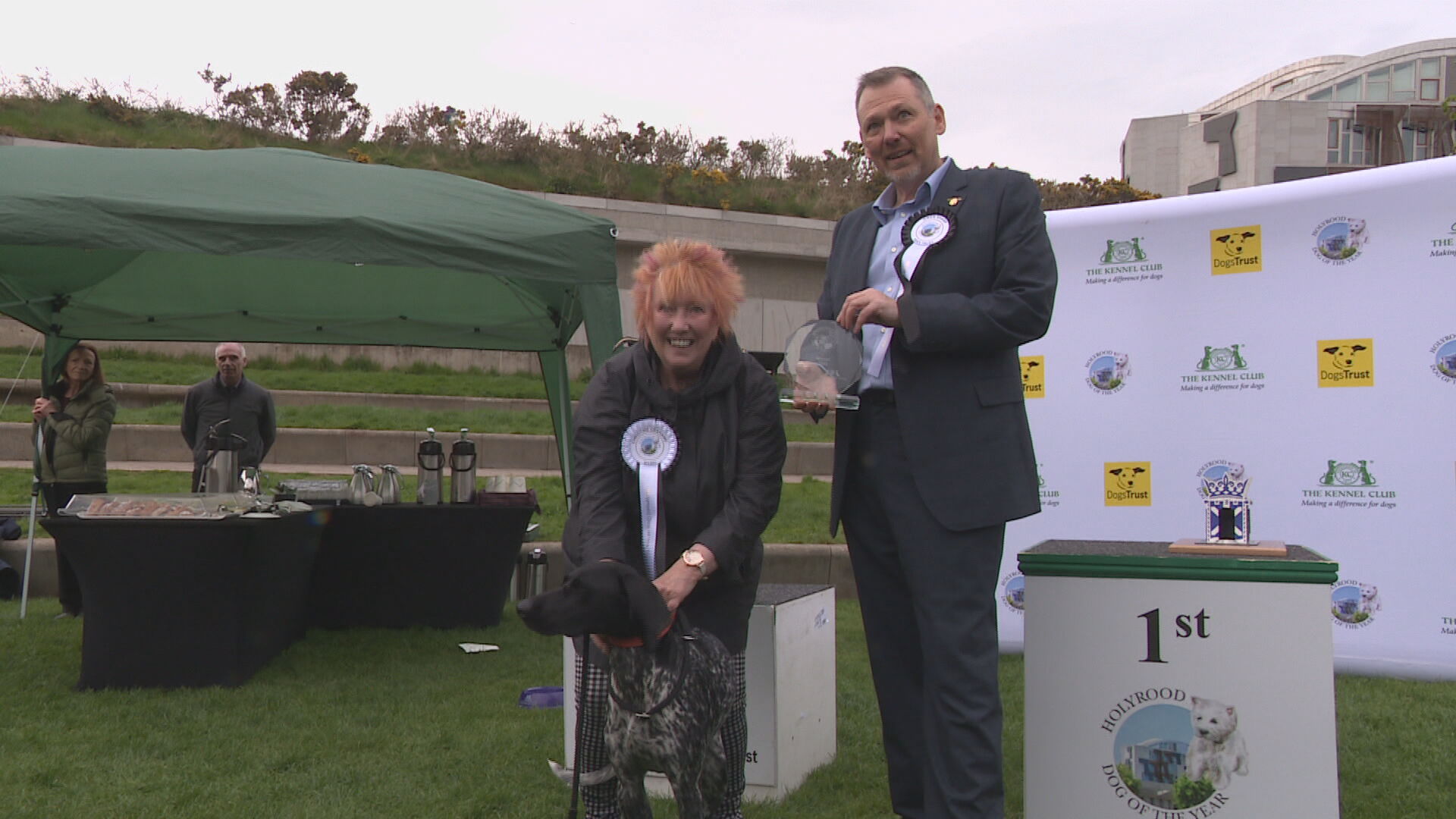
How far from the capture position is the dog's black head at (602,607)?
7.02 feet

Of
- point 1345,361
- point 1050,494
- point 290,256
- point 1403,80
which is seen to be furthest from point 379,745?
point 1403,80

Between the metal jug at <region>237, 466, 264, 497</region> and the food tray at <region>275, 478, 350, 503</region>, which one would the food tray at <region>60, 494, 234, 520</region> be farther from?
the food tray at <region>275, 478, 350, 503</region>

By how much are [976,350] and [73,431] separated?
6.49 meters

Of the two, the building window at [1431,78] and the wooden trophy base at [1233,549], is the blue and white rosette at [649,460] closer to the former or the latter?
the wooden trophy base at [1233,549]

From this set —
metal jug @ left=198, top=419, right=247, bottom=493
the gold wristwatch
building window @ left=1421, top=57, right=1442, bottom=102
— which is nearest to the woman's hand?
the gold wristwatch

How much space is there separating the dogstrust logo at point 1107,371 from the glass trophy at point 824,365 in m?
3.28

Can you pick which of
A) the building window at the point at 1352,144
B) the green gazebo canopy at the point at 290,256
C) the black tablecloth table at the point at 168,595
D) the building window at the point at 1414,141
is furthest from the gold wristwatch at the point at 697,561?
the building window at the point at 1352,144

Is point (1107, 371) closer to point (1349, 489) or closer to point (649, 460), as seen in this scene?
point (1349, 489)

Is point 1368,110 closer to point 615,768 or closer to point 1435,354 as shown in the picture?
point 1435,354

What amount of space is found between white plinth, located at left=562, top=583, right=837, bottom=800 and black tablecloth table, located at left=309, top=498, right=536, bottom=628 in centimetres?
289

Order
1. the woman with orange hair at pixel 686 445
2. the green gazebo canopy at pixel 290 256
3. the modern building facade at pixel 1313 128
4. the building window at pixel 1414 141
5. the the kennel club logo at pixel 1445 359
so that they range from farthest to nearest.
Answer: the modern building facade at pixel 1313 128
the building window at pixel 1414 141
the the kennel club logo at pixel 1445 359
the green gazebo canopy at pixel 290 256
the woman with orange hair at pixel 686 445

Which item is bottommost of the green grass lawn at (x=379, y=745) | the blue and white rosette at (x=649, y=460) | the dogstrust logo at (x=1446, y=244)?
the green grass lawn at (x=379, y=745)

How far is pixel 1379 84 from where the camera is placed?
148 ft

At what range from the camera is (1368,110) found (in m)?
34.2
